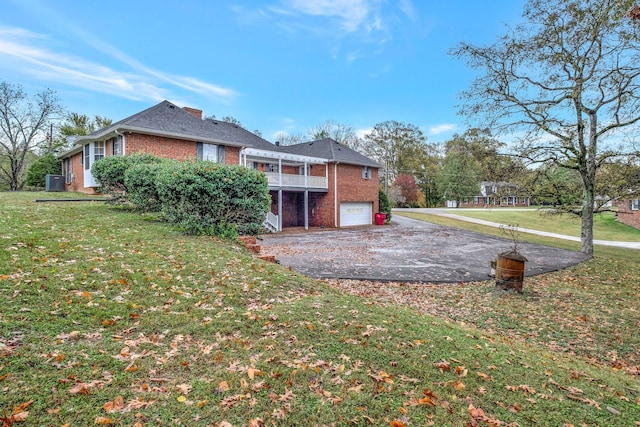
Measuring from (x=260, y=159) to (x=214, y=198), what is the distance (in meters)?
13.7

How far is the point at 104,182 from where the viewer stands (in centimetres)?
1241

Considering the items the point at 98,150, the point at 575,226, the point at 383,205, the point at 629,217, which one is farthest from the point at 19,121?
the point at 629,217

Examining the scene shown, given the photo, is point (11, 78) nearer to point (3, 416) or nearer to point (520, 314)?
point (3, 416)

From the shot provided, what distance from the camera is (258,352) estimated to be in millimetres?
3352

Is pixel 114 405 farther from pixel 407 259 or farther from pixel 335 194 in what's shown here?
pixel 335 194

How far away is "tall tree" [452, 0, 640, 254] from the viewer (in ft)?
39.3

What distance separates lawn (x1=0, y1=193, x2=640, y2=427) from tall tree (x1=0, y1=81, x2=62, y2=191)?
98.7ft

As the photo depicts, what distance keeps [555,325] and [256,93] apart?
2114 centimetres

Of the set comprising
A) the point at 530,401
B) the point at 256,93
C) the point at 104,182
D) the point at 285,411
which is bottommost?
the point at 530,401

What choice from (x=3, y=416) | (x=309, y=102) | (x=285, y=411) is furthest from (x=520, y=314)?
(x=309, y=102)

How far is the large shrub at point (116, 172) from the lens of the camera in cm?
1190

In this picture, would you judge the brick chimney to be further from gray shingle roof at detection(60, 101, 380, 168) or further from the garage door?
the garage door

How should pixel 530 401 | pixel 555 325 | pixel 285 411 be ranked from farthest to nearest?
pixel 555 325 < pixel 530 401 < pixel 285 411

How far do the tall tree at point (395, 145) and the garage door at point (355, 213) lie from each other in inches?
815
